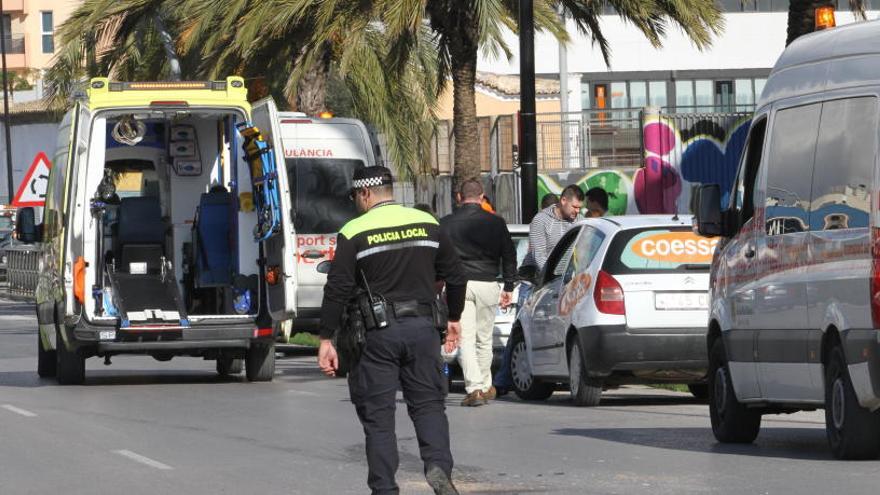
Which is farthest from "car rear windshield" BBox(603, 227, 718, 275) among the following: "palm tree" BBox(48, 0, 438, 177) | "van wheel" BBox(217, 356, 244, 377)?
"palm tree" BBox(48, 0, 438, 177)

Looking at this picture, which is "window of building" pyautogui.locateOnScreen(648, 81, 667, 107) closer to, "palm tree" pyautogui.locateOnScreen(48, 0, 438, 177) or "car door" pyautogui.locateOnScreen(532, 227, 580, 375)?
"palm tree" pyautogui.locateOnScreen(48, 0, 438, 177)

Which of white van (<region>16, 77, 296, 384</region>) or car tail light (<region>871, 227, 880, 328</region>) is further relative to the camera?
white van (<region>16, 77, 296, 384</region>)

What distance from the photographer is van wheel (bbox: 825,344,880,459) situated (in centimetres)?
1021

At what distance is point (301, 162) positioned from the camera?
2342 centimetres

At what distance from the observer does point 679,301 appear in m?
14.5

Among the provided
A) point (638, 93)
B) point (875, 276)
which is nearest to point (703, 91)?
point (638, 93)

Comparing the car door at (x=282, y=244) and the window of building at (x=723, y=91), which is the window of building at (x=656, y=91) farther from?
the car door at (x=282, y=244)

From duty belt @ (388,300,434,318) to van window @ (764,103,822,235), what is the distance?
8.10 ft

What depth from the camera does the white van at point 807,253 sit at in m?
10.0

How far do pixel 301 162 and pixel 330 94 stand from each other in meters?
26.3

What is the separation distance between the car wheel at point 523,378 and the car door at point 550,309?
17 cm

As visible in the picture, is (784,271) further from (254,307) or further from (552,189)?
(552,189)

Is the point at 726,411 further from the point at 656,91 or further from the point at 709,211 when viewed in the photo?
the point at 656,91

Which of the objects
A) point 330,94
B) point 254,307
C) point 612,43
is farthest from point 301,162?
point 612,43
